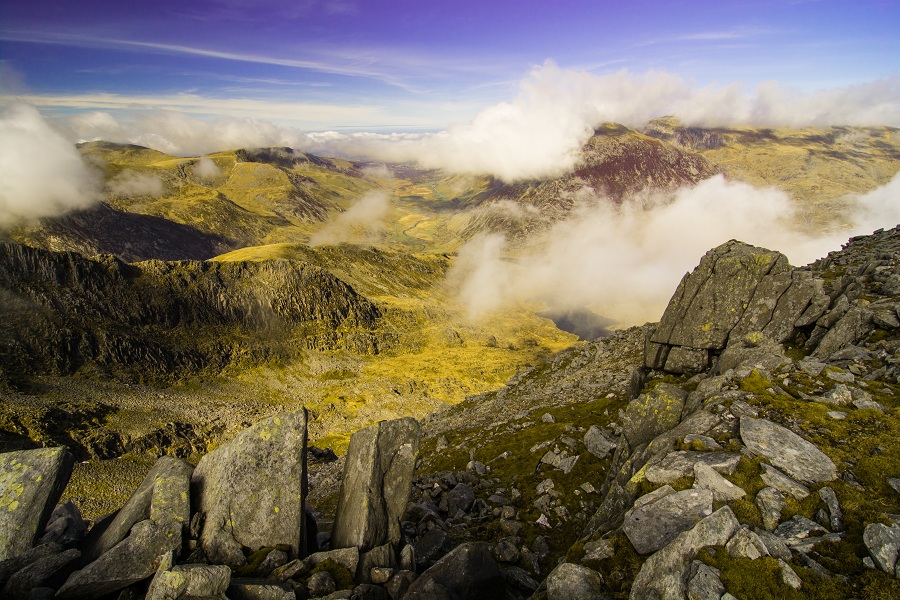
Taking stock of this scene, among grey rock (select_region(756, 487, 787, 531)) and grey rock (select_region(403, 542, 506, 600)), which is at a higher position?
grey rock (select_region(756, 487, 787, 531))

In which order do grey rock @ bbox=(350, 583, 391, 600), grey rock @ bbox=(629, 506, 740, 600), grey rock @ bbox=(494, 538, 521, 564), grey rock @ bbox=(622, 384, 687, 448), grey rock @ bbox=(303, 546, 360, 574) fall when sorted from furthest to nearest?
grey rock @ bbox=(622, 384, 687, 448) → grey rock @ bbox=(494, 538, 521, 564) → grey rock @ bbox=(303, 546, 360, 574) → grey rock @ bbox=(350, 583, 391, 600) → grey rock @ bbox=(629, 506, 740, 600)

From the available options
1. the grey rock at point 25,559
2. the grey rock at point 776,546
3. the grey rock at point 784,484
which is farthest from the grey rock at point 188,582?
the grey rock at point 784,484

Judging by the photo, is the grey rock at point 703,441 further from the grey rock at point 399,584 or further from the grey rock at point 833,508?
the grey rock at point 399,584

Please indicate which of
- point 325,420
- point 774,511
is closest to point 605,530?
point 774,511

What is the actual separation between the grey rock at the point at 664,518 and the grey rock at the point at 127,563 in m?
19.3

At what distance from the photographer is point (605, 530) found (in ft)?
58.9

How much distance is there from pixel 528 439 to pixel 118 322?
606 feet

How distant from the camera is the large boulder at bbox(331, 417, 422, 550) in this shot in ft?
74.1

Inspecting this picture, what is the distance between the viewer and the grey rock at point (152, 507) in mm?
18859

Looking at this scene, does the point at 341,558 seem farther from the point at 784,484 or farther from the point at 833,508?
the point at 833,508

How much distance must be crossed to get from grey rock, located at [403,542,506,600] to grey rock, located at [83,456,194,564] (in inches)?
457

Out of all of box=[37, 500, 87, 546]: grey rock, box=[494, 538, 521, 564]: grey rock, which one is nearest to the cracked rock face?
box=[494, 538, 521, 564]: grey rock

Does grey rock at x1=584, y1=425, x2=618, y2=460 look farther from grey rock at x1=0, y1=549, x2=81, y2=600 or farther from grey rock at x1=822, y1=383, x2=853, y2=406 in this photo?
grey rock at x1=0, y1=549, x2=81, y2=600

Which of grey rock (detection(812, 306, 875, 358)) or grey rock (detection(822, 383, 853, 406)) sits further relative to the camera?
grey rock (detection(812, 306, 875, 358))
